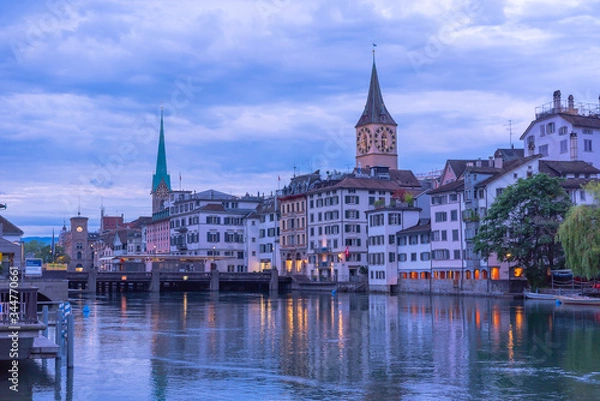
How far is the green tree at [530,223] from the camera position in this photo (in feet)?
294

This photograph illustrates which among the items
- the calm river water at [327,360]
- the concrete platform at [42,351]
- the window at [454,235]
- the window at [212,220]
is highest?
the window at [212,220]

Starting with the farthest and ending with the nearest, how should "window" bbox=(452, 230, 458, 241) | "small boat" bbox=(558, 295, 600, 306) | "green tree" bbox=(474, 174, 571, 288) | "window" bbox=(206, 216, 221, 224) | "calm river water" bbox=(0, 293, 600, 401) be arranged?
"window" bbox=(206, 216, 221, 224), "window" bbox=(452, 230, 458, 241), "green tree" bbox=(474, 174, 571, 288), "small boat" bbox=(558, 295, 600, 306), "calm river water" bbox=(0, 293, 600, 401)

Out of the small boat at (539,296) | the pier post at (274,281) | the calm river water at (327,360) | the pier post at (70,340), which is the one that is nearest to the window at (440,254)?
the small boat at (539,296)

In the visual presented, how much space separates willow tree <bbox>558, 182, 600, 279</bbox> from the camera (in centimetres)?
7688

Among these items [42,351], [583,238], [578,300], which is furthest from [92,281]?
[42,351]

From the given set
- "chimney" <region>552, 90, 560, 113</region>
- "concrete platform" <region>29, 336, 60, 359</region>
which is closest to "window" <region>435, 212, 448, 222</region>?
"chimney" <region>552, 90, 560, 113</region>

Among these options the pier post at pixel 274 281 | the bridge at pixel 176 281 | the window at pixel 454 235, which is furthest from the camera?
the pier post at pixel 274 281

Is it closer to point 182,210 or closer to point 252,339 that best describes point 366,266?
point 182,210

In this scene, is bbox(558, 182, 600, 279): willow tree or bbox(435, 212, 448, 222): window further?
bbox(435, 212, 448, 222): window

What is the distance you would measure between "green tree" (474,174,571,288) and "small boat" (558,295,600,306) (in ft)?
32.4

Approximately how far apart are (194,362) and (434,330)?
64.9ft

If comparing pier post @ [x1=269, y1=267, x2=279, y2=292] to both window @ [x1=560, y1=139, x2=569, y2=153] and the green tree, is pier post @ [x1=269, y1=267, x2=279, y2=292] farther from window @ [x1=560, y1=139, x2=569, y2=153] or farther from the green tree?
the green tree

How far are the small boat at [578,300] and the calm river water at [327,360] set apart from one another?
12993 millimetres

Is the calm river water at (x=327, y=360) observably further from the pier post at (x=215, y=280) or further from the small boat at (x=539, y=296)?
the pier post at (x=215, y=280)
